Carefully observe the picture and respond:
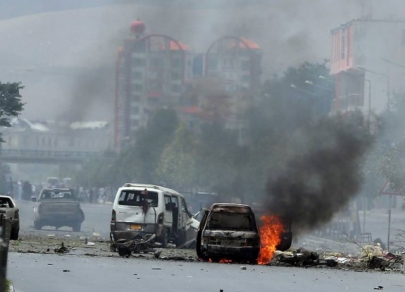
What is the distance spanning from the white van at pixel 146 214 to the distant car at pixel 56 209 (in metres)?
18.3

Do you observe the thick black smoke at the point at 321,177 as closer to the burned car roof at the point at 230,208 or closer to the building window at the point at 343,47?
the burned car roof at the point at 230,208

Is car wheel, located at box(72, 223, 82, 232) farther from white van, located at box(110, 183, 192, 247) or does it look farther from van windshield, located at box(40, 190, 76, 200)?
white van, located at box(110, 183, 192, 247)

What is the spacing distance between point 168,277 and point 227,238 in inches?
275

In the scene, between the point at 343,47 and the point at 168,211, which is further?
the point at 343,47

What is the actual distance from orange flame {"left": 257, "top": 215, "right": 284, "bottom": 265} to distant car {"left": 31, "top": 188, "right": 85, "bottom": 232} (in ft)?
69.1

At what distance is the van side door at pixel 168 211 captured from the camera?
40.6 metres

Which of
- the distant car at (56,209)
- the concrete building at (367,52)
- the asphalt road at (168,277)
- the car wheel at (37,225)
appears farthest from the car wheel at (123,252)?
the concrete building at (367,52)

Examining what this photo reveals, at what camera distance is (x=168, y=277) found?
88.1 feet

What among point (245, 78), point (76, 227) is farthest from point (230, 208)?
point (245, 78)

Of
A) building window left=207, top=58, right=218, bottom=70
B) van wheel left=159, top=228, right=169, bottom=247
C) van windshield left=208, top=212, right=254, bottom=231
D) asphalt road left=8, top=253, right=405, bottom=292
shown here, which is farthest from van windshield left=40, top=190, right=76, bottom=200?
building window left=207, top=58, right=218, bottom=70

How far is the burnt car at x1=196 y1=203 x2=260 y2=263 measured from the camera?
33.7 metres

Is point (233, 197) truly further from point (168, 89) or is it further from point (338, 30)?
point (168, 89)

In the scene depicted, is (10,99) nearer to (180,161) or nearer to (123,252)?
(123,252)

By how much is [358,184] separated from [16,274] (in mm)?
36004
